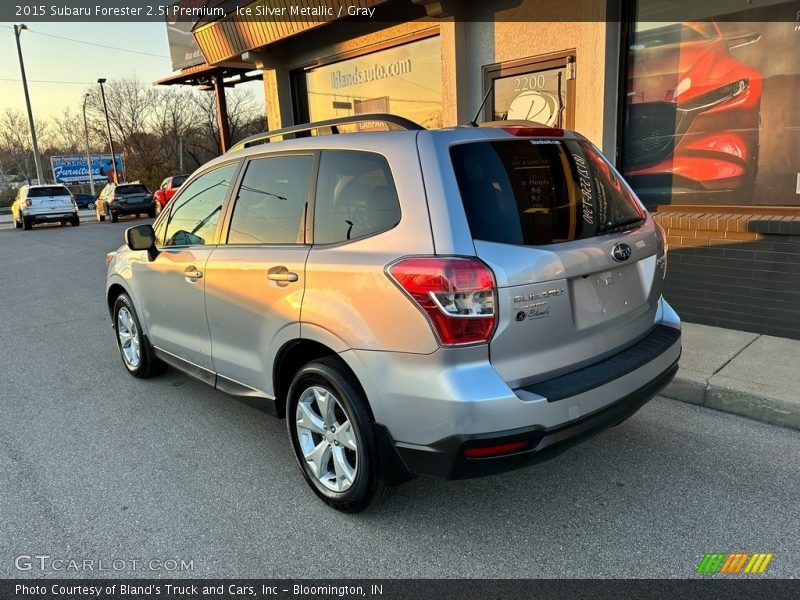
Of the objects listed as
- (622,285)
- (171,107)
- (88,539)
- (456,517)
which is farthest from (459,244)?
(171,107)

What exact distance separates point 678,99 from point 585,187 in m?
3.78

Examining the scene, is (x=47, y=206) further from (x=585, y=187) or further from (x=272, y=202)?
(x=585, y=187)

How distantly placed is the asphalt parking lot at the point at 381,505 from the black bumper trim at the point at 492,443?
45 cm

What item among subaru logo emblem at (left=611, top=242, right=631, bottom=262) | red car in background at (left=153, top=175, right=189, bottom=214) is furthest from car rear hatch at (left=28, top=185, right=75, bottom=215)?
subaru logo emblem at (left=611, top=242, right=631, bottom=262)

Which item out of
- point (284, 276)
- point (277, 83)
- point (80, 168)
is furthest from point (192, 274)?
point (80, 168)

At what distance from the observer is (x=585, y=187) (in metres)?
2.97

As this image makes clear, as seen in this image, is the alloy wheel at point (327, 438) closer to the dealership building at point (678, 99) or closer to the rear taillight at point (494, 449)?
the rear taillight at point (494, 449)

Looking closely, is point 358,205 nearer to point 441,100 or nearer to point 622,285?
point 622,285

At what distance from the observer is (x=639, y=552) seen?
2.59 metres

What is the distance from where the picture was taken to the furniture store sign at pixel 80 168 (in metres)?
52.4

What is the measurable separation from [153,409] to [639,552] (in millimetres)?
3406

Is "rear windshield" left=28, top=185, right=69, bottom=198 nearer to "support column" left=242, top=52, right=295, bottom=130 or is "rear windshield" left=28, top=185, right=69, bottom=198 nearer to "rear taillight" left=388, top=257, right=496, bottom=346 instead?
"support column" left=242, top=52, right=295, bottom=130

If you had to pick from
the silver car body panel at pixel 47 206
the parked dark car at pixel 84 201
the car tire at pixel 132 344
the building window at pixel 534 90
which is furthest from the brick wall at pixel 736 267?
the parked dark car at pixel 84 201

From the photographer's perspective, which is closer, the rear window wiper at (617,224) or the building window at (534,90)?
the rear window wiper at (617,224)
